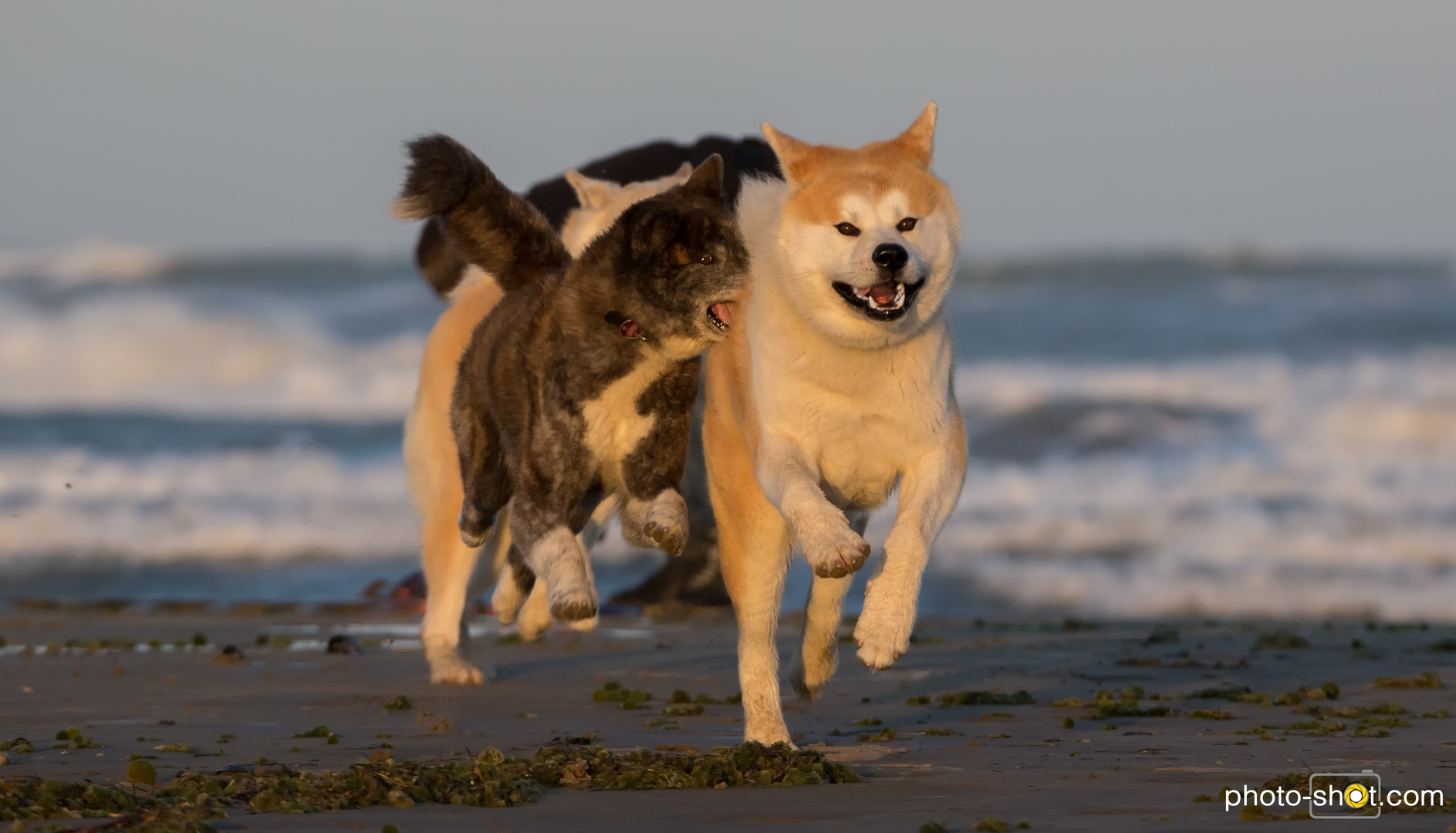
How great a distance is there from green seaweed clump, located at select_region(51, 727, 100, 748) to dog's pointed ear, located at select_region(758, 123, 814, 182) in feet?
9.39

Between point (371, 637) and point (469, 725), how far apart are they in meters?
3.36

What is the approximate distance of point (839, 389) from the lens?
553cm

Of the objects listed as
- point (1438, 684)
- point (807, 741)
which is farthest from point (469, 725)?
point (1438, 684)

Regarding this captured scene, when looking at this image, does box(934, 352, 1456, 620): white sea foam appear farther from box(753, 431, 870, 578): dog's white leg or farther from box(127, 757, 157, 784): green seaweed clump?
box(127, 757, 157, 784): green seaweed clump

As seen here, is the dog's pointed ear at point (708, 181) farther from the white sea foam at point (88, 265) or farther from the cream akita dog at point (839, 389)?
the white sea foam at point (88, 265)

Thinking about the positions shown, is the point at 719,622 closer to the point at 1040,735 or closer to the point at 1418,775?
the point at 1040,735

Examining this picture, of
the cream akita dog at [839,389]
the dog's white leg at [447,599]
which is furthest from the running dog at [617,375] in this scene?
the dog's white leg at [447,599]

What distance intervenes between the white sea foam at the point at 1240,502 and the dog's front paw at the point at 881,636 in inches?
263

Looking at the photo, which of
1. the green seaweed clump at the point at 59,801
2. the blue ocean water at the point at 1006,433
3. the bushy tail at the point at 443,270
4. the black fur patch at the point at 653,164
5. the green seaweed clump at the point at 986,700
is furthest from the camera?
the blue ocean water at the point at 1006,433

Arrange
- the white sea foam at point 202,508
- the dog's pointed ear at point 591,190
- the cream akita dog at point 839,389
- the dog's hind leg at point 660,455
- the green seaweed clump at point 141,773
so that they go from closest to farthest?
the green seaweed clump at point 141,773 < the cream akita dog at point 839,389 < the dog's hind leg at point 660,455 < the dog's pointed ear at point 591,190 < the white sea foam at point 202,508

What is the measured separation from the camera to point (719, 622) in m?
10.5

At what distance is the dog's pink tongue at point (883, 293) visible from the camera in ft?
17.4

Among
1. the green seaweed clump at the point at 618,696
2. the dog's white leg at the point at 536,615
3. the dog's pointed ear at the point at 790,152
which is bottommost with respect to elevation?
the green seaweed clump at the point at 618,696

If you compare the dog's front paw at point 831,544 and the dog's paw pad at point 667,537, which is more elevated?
the dog's paw pad at point 667,537
